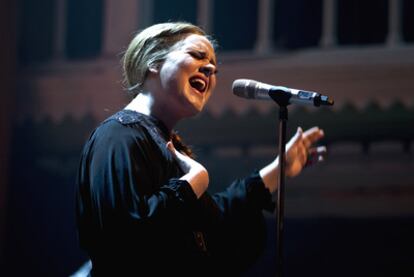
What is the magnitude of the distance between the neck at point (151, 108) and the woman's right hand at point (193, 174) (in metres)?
0.18

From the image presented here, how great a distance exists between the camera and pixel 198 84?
6.77 feet

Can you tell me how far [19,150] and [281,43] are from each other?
1.51 m

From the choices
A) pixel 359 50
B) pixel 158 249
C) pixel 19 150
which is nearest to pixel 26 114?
pixel 19 150

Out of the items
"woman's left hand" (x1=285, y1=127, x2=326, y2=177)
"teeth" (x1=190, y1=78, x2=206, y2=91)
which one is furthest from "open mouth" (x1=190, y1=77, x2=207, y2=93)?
"woman's left hand" (x1=285, y1=127, x2=326, y2=177)

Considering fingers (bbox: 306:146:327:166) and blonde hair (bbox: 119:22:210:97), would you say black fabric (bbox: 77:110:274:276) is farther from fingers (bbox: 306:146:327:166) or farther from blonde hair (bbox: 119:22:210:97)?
fingers (bbox: 306:146:327:166)

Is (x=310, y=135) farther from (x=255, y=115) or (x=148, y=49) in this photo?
(x=255, y=115)

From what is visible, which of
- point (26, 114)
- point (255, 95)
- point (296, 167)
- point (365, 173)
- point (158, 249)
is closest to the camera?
point (158, 249)

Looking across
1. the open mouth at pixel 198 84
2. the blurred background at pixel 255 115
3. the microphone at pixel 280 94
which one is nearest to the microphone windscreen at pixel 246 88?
the microphone at pixel 280 94

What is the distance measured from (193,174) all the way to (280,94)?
361 mm

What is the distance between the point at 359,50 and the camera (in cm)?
384

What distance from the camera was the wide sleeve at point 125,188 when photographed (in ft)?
5.85

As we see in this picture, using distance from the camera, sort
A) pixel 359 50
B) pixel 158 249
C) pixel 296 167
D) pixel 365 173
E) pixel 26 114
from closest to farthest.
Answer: pixel 158 249 < pixel 296 167 < pixel 365 173 < pixel 359 50 < pixel 26 114

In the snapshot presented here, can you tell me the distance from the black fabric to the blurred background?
1.50 meters

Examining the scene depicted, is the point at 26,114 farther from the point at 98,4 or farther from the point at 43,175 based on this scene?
the point at 98,4
